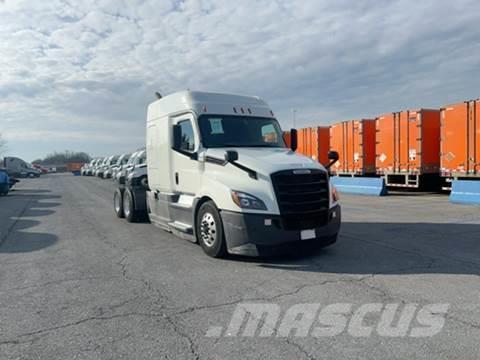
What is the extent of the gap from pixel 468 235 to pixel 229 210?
5.52 meters

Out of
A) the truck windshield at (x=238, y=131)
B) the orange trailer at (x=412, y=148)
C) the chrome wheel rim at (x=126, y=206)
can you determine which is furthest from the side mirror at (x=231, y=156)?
the orange trailer at (x=412, y=148)

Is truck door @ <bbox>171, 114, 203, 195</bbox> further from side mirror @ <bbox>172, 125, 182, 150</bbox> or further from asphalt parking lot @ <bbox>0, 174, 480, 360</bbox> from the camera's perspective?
asphalt parking lot @ <bbox>0, 174, 480, 360</bbox>

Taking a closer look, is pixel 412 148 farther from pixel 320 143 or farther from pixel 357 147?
pixel 320 143

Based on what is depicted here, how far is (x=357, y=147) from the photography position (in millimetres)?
21641

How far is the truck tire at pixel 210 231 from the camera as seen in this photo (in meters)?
6.68

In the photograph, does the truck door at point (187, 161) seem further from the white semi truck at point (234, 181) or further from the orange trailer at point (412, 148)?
the orange trailer at point (412, 148)

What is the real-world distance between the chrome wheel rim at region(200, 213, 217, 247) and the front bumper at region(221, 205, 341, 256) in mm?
349

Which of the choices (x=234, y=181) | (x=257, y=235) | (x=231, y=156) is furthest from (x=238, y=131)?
(x=257, y=235)

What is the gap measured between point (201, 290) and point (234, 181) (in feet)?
6.46

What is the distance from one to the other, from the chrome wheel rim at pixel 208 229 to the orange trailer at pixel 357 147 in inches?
633

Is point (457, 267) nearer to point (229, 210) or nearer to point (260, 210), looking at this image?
point (260, 210)

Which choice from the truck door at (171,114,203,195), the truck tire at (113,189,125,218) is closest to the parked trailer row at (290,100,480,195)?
the truck tire at (113,189,125,218)

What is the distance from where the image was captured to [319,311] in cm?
445

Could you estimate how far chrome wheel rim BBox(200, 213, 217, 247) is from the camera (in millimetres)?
6840
